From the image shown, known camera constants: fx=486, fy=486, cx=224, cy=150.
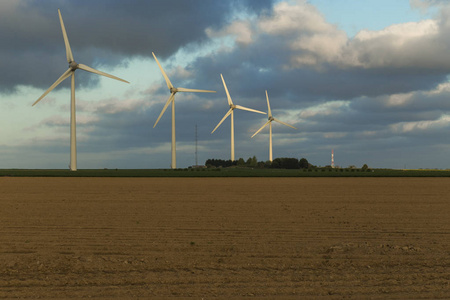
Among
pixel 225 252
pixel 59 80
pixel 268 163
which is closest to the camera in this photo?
pixel 225 252

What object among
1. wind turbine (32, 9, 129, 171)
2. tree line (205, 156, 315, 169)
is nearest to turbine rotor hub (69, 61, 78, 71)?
wind turbine (32, 9, 129, 171)

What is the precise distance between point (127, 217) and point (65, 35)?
204 feet

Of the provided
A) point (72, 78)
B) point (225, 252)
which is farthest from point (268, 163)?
point (225, 252)

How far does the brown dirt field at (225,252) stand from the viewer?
11.9 metres

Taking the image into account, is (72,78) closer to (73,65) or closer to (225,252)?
(73,65)

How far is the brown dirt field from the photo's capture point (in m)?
11.9

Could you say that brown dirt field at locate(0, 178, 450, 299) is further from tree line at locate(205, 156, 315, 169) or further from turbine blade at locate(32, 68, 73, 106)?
tree line at locate(205, 156, 315, 169)

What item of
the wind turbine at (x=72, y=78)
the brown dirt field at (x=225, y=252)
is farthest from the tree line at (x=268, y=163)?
the brown dirt field at (x=225, y=252)

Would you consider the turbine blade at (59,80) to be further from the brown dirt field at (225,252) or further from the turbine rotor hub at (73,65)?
the brown dirt field at (225,252)

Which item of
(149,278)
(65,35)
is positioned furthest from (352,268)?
(65,35)

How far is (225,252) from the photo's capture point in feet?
52.2

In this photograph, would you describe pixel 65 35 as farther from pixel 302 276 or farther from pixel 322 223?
pixel 302 276

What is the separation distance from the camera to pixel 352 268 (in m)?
13.9

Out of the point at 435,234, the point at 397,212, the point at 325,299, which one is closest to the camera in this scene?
the point at 325,299
